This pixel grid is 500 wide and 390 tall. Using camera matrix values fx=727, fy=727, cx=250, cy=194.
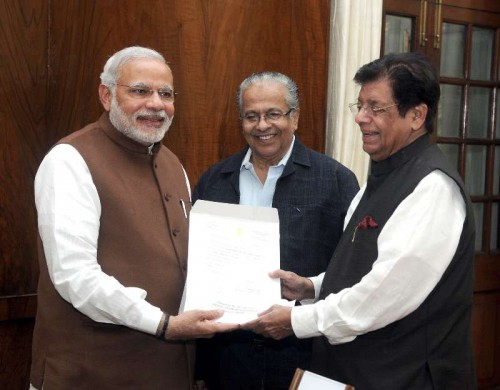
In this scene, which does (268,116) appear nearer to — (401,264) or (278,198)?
(278,198)

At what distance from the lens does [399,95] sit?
208 cm

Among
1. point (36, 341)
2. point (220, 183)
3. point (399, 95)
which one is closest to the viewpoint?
Result: point (399, 95)

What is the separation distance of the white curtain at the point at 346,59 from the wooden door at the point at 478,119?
447 millimetres

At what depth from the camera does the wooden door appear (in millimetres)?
4363

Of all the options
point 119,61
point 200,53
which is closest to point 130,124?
point 119,61

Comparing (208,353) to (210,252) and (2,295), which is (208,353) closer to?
(210,252)

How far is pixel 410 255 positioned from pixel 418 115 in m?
0.43

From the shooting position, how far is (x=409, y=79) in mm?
2066

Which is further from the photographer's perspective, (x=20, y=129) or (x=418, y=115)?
(x=20, y=129)

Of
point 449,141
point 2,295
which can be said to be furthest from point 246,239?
point 449,141

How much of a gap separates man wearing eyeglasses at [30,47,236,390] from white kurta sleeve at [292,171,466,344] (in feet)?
1.56

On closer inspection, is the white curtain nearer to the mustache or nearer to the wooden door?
the wooden door

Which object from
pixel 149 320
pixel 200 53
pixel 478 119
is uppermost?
pixel 200 53

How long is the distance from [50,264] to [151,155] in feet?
1.76
